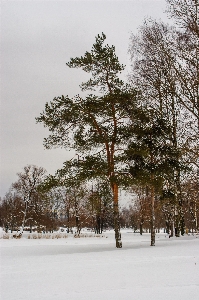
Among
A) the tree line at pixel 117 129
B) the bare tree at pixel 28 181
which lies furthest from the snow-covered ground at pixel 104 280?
the bare tree at pixel 28 181

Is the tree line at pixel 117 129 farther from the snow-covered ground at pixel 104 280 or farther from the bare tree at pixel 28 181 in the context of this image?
the bare tree at pixel 28 181

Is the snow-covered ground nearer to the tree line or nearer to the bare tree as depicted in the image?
the tree line

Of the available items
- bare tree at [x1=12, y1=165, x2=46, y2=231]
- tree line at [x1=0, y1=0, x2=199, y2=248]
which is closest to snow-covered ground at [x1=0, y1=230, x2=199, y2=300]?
tree line at [x1=0, y1=0, x2=199, y2=248]

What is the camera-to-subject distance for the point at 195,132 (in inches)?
620

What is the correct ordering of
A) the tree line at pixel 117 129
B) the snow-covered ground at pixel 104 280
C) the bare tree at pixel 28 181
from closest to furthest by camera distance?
1. the snow-covered ground at pixel 104 280
2. the tree line at pixel 117 129
3. the bare tree at pixel 28 181

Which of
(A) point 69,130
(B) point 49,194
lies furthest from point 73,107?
(B) point 49,194

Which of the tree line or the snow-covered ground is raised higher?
the tree line

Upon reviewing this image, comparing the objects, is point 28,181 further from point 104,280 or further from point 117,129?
point 104,280

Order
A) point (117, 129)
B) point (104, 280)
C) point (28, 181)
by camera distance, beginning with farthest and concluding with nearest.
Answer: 1. point (28, 181)
2. point (117, 129)
3. point (104, 280)

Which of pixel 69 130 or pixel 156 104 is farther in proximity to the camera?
pixel 156 104

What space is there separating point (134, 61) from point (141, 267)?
13.8 meters

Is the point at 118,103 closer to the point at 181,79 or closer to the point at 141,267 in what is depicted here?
the point at 181,79

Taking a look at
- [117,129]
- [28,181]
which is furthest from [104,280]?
[28,181]

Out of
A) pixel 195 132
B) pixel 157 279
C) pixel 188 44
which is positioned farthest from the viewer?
pixel 195 132
